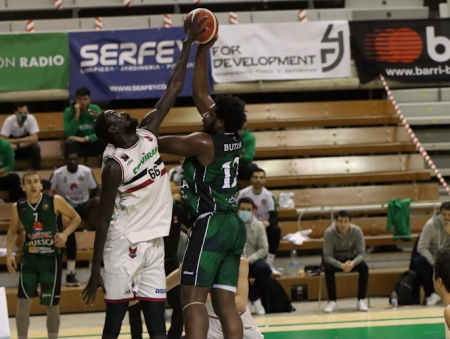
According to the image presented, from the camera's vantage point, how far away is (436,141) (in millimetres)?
12656

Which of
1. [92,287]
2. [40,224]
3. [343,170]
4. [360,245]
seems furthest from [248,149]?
[92,287]

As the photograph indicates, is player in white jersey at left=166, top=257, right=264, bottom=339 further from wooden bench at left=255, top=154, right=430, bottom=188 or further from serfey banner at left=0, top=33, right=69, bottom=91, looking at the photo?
serfey banner at left=0, top=33, right=69, bottom=91

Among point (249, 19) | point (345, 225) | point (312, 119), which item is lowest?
point (345, 225)

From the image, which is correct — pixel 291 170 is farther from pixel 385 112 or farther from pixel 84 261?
pixel 84 261

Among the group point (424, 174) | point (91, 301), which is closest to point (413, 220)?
point (424, 174)

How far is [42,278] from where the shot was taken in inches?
283

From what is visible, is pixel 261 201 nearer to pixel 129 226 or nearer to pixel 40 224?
pixel 40 224

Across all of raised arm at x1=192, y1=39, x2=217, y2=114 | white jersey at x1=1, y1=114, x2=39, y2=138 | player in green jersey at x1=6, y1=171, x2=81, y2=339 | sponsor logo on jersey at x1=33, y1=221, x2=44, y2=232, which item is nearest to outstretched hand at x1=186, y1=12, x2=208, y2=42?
raised arm at x1=192, y1=39, x2=217, y2=114

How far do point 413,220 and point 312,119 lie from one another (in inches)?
86.7

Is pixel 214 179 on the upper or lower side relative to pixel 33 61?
lower

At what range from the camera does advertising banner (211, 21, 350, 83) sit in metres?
12.1

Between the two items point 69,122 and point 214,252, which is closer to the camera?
point 214,252

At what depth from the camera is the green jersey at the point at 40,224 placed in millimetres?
7258

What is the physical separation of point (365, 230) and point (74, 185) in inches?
147
